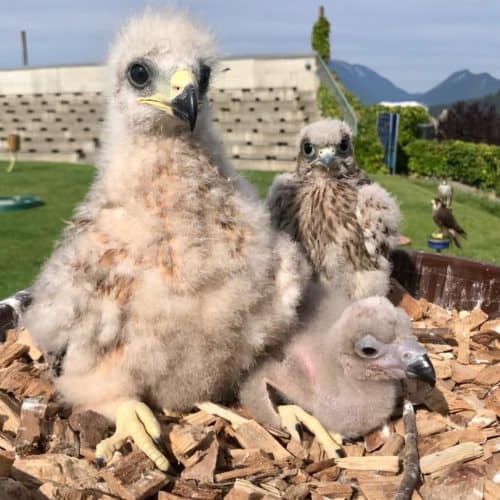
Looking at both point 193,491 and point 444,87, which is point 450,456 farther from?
point 444,87

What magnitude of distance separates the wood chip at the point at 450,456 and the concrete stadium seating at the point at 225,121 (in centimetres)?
1292

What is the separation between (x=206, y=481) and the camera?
6.28ft

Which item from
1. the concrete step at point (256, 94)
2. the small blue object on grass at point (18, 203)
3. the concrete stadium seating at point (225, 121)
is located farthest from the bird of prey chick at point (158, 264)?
the concrete step at point (256, 94)

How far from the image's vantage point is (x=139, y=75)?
78.9 inches

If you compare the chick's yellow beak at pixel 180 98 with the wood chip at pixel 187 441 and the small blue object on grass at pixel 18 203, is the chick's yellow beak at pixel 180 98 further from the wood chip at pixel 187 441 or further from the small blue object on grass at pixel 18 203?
the small blue object on grass at pixel 18 203

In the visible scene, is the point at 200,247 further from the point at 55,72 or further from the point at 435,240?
the point at 55,72

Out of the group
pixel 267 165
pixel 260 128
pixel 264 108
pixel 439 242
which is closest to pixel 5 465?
pixel 439 242

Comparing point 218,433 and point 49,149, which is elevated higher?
point 218,433

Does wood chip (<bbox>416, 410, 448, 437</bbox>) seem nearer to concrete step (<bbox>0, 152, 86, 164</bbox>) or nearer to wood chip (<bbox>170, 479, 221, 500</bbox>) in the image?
wood chip (<bbox>170, 479, 221, 500</bbox>)

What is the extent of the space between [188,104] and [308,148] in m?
1.40

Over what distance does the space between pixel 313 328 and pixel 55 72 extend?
72.3 feet

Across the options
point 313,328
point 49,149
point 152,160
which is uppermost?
point 152,160

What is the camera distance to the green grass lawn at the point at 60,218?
766 centimetres

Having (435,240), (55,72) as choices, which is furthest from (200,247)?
(55,72)
